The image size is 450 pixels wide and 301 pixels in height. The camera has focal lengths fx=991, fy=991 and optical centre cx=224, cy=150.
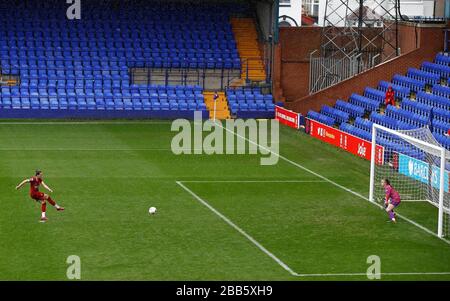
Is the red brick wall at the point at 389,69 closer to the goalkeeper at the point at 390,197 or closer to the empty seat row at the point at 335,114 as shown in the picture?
the empty seat row at the point at 335,114

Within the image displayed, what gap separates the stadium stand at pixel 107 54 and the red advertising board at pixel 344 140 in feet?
A: 21.0

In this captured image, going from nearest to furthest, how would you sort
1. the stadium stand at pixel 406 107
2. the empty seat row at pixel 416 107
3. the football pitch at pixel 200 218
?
the football pitch at pixel 200 218 < the stadium stand at pixel 406 107 < the empty seat row at pixel 416 107

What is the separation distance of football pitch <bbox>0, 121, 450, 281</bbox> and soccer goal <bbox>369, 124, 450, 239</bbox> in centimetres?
45

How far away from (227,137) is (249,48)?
13639mm

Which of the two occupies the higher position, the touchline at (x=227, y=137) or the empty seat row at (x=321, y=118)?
the empty seat row at (x=321, y=118)

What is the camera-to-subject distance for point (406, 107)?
46125mm

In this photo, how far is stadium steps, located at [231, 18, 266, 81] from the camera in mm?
57188

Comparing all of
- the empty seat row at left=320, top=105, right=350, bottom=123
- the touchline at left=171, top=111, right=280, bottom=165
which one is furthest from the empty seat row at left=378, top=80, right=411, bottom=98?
the touchline at left=171, top=111, right=280, bottom=165

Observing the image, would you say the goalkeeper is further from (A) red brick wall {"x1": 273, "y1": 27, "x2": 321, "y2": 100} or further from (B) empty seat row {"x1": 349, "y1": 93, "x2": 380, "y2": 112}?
(A) red brick wall {"x1": 273, "y1": 27, "x2": 321, "y2": 100}

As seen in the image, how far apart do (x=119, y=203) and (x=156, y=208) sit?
1.39 m

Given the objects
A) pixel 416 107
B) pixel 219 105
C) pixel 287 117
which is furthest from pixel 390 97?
pixel 219 105

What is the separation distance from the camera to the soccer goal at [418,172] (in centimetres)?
2953

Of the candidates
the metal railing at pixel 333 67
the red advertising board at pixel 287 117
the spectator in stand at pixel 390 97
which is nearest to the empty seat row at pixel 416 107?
the spectator in stand at pixel 390 97

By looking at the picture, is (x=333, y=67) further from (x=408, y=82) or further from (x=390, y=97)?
(x=390, y=97)
